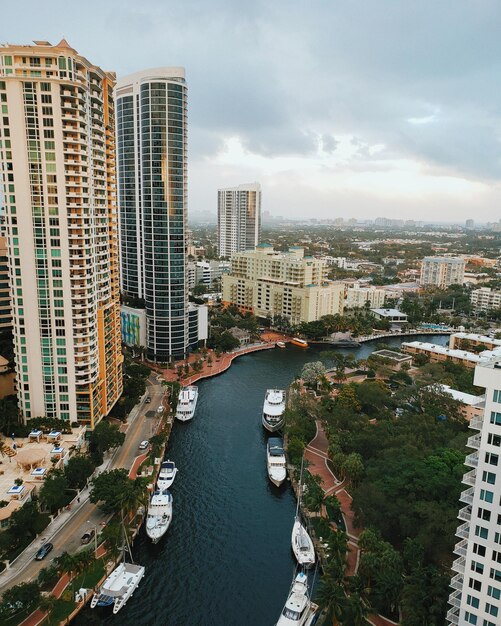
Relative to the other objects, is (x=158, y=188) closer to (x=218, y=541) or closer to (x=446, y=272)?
(x=218, y=541)

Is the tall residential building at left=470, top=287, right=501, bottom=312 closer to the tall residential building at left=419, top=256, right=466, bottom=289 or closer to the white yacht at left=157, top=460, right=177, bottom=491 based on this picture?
the tall residential building at left=419, top=256, right=466, bottom=289

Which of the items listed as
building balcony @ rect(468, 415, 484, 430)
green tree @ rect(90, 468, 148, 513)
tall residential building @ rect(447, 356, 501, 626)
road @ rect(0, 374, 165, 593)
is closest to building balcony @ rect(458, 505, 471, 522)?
tall residential building @ rect(447, 356, 501, 626)

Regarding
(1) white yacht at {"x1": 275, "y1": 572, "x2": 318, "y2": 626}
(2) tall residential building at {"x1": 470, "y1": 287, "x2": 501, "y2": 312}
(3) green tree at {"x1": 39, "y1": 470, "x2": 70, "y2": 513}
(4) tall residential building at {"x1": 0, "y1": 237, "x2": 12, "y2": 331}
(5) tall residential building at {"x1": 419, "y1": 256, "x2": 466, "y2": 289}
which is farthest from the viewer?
(5) tall residential building at {"x1": 419, "y1": 256, "x2": 466, "y2": 289}

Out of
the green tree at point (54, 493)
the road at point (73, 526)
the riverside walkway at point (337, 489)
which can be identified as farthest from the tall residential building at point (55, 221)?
the riverside walkway at point (337, 489)

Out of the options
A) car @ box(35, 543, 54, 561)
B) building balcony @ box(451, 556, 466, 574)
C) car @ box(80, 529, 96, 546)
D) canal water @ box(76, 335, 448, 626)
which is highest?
building balcony @ box(451, 556, 466, 574)

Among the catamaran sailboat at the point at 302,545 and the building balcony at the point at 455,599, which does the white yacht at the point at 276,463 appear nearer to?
the catamaran sailboat at the point at 302,545

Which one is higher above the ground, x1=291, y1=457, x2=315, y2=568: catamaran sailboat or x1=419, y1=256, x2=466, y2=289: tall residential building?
x1=419, y1=256, x2=466, y2=289: tall residential building

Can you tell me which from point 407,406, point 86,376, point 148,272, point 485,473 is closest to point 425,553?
point 485,473
